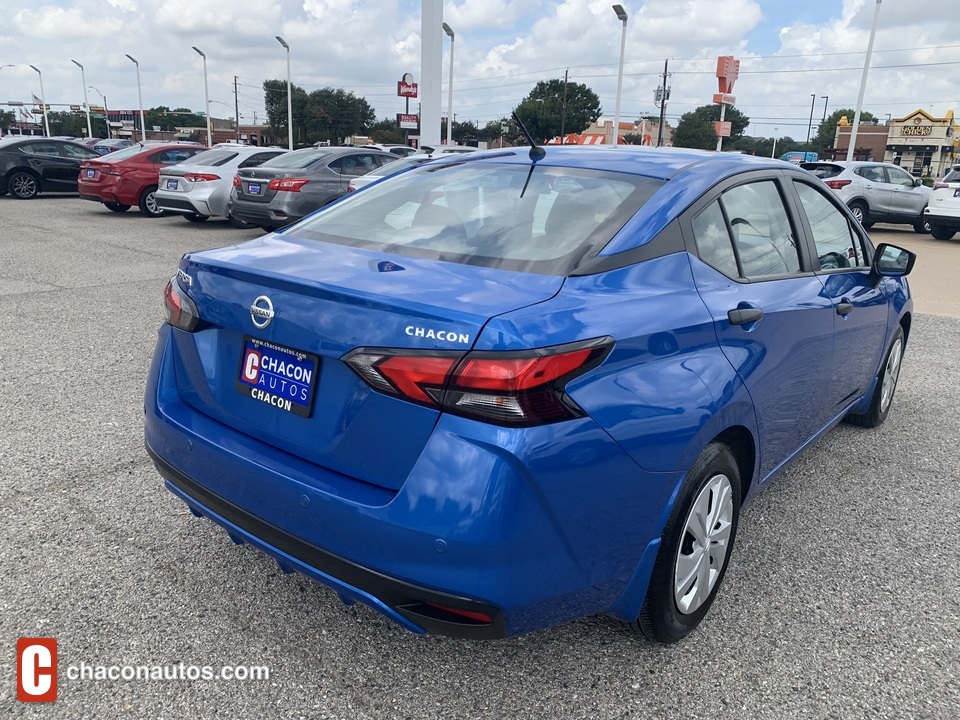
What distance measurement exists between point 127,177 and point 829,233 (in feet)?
49.9

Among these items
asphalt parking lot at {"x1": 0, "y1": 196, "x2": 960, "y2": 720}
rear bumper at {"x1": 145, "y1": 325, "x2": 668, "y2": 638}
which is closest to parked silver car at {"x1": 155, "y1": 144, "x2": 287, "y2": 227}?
asphalt parking lot at {"x1": 0, "y1": 196, "x2": 960, "y2": 720}

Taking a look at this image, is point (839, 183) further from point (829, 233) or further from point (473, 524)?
point (473, 524)

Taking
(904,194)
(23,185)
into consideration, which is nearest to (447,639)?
(904,194)

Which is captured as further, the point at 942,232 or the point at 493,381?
the point at 942,232

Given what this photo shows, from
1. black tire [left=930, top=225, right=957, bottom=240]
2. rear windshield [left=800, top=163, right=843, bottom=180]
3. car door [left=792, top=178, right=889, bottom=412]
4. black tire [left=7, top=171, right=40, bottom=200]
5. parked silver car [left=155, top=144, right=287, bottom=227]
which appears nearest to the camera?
car door [left=792, top=178, right=889, bottom=412]

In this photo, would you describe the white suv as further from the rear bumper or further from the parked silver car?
the rear bumper

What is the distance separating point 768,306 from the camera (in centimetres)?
274

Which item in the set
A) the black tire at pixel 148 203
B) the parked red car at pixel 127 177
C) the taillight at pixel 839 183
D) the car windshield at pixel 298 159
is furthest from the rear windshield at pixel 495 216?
the taillight at pixel 839 183

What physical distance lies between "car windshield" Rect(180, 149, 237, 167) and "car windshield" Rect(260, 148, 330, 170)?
166cm

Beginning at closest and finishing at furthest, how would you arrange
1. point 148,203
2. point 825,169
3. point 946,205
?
1. point 148,203
2. point 946,205
3. point 825,169

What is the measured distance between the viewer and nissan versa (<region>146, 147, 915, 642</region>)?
1.87m

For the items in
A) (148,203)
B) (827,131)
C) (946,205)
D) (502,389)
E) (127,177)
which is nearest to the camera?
(502,389)

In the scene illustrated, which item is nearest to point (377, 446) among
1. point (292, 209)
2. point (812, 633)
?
point (812, 633)

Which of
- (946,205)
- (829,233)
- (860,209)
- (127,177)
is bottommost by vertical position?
(860,209)
